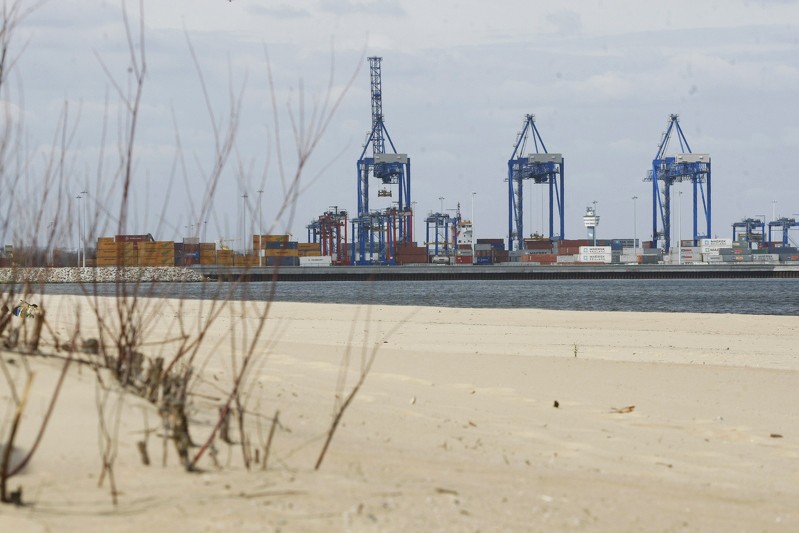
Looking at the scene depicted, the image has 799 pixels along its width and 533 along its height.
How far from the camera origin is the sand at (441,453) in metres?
3.07

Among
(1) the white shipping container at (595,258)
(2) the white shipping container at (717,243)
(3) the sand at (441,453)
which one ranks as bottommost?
(3) the sand at (441,453)

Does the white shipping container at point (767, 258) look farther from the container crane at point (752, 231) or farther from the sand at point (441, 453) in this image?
the sand at point (441, 453)

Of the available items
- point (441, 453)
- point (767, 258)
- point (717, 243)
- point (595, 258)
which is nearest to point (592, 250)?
point (595, 258)

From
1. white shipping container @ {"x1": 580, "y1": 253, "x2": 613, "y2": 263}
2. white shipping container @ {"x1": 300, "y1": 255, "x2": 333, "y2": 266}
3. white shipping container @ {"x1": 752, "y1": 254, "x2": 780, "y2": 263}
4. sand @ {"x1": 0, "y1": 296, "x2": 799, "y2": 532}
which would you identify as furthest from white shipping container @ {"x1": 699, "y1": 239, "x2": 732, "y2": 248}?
sand @ {"x1": 0, "y1": 296, "x2": 799, "y2": 532}

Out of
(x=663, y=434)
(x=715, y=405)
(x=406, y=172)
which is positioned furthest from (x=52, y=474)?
(x=406, y=172)

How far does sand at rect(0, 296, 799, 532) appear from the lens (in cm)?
307

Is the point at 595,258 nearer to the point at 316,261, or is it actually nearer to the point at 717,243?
the point at 717,243

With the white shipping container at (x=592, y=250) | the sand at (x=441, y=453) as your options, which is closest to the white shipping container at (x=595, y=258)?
the white shipping container at (x=592, y=250)

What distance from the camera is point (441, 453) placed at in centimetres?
442

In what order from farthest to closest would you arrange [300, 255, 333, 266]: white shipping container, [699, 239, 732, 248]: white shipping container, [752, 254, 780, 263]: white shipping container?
[752, 254, 780, 263]: white shipping container → [300, 255, 333, 266]: white shipping container → [699, 239, 732, 248]: white shipping container

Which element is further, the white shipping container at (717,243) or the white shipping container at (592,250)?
the white shipping container at (717,243)

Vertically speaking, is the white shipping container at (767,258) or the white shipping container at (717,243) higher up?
the white shipping container at (717,243)

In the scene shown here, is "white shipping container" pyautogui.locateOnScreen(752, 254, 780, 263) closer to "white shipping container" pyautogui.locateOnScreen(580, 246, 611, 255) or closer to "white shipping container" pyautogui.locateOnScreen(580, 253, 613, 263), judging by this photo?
"white shipping container" pyautogui.locateOnScreen(580, 253, 613, 263)

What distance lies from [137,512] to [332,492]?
71 centimetres
